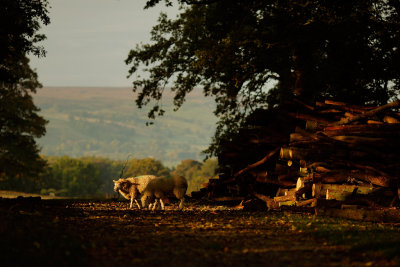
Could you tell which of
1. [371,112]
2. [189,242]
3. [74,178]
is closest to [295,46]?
[371,112]

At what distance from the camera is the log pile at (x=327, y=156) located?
13.3 m

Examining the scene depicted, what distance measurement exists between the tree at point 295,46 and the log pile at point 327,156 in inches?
128

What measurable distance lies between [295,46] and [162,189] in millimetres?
11179

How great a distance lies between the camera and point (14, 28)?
17438 millimetres

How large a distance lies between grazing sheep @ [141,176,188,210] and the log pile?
10.5ft

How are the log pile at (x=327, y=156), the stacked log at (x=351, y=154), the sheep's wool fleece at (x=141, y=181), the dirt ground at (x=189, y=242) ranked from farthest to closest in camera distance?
the sheep's wool fleece at (x=141, y=181) → the log pile at (x=327, y=156) → the stacked log at (x=351, y=154) → the dirt ground at (x=189, y=242)

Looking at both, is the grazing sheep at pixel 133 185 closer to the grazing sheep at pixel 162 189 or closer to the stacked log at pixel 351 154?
the grazing sheep at pixel 162 189

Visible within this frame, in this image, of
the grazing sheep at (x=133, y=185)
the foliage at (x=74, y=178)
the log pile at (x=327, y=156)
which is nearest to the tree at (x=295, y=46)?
the log pile at (x=327, y=156)

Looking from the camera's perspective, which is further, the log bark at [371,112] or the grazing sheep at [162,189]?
the grazing sheep at [162,189]

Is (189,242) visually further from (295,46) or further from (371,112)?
(295,46)

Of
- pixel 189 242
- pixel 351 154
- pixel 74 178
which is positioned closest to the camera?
pixel 189 242

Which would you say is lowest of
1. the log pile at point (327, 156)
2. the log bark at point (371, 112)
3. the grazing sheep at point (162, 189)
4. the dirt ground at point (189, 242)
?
the dirt ground at point (189, 242)

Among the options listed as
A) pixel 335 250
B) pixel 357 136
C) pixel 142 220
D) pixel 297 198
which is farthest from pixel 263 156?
pixel 335 250

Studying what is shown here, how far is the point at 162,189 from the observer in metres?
15.6
